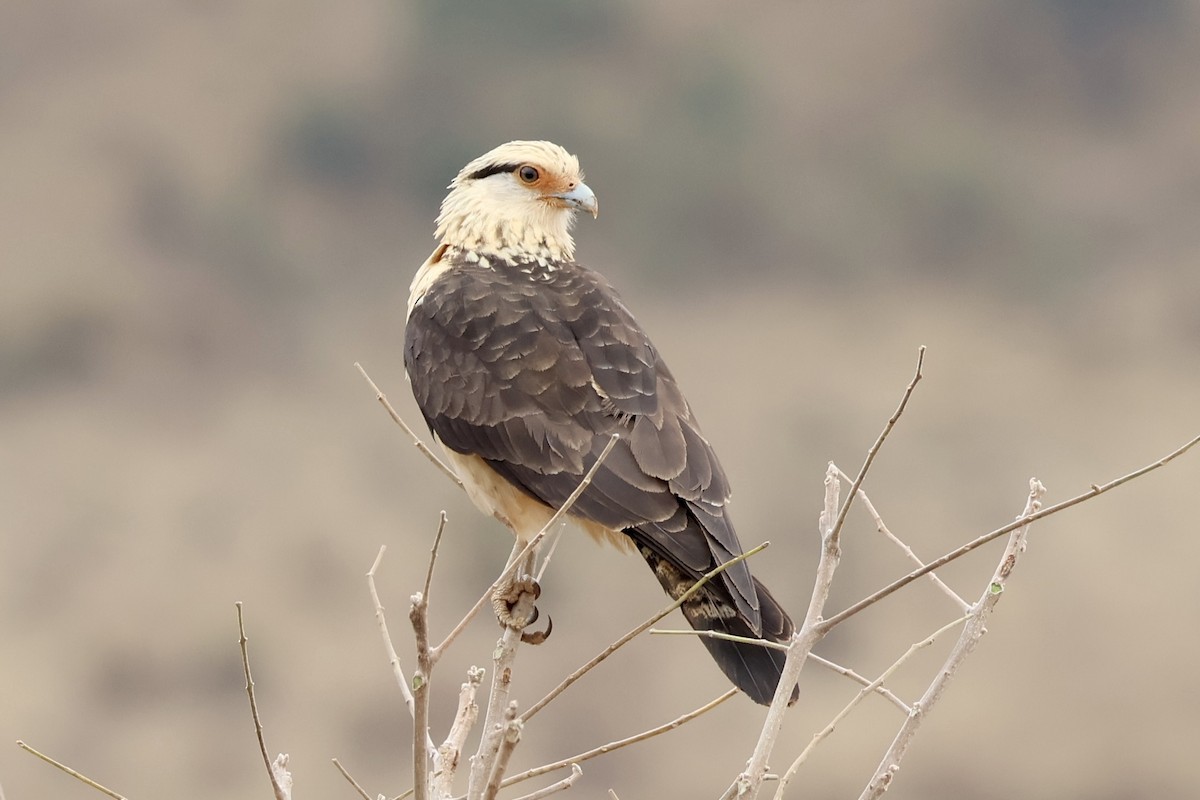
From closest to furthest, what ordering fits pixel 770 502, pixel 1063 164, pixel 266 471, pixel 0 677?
pixel 0 677
pixel 770 502
pixel 266 471
pixel 1063 164

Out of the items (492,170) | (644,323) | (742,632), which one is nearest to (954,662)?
(742,632)

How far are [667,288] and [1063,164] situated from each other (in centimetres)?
990

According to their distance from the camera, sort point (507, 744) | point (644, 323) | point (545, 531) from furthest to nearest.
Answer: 1. point (644, 323)
2. point (545, 531)
3. point (507, 744)

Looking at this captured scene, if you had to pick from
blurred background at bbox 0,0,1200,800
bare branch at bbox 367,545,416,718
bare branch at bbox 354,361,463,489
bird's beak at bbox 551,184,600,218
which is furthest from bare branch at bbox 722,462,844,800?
blurred background at bbox 0,0,1200,800

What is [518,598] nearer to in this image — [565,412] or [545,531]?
[565,412]

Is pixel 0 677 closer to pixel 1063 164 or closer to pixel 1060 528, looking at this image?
pixel 1060 528

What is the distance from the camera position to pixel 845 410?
84.1ft

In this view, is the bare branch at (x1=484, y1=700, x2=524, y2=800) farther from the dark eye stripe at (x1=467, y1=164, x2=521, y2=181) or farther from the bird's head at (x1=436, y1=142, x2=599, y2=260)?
the dark eye stripe at (x1=467, y1=164, x2=521, y2=181)

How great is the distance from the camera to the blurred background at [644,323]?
19.1m

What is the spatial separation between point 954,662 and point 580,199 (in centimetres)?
233

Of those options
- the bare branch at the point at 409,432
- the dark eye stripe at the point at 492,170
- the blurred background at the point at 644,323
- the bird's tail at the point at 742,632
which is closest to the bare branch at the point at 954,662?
the bird's tail at the point at 742,632

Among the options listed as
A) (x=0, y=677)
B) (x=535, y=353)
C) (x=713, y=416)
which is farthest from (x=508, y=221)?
(x=713, y=416)

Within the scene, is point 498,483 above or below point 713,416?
above

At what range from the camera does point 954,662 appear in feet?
11.0
